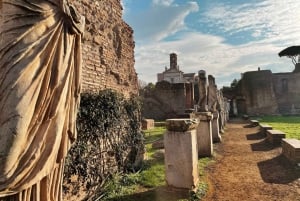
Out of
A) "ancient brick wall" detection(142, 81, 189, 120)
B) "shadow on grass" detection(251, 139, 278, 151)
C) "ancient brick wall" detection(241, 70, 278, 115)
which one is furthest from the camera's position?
"ancient brick wall" detection(241, 70, 278, 115)

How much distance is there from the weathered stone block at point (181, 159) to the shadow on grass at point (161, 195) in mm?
112

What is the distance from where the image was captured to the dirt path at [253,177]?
513 centimetres

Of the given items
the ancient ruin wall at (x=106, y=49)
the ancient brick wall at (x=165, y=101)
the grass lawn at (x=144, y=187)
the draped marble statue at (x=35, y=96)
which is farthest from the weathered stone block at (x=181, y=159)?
the ancient brick wall at (x=165, y=101)

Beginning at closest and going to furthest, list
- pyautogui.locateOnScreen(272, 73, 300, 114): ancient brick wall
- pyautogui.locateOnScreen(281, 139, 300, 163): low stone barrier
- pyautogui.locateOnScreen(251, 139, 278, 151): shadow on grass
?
pyautogui.locateOnScreen(281, 139, 300, 163): low stone barrier < pyautogui.locateOnScreen(251, 139, 278, 151): shadow on grass < pyautogui.locateOnScreen(272, 73, 300, 114): ancient brick wall

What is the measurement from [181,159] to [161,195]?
779 mm

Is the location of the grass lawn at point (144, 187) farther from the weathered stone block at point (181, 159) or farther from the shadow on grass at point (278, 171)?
the shadow on grass at point (278, 171)

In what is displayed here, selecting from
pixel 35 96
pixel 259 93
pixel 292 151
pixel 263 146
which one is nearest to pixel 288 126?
pixel 263 146

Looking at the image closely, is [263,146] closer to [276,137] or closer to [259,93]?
[276,137]

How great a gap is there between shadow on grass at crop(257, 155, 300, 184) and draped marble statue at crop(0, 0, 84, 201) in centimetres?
535

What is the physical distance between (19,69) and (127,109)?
18.9 ft

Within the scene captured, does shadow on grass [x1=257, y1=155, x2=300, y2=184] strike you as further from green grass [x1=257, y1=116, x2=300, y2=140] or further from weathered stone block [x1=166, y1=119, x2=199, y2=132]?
green grass [x1=257, y1=116, x2=300, y2=140]

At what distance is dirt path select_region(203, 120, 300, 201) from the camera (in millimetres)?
5129

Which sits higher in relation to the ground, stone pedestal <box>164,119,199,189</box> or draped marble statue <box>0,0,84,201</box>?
draped marble statue <box>0,0,84,201</box>

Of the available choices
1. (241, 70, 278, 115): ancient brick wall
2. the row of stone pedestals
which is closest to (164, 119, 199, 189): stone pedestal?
the row of stone pedestals
